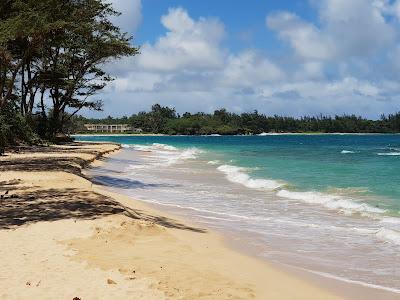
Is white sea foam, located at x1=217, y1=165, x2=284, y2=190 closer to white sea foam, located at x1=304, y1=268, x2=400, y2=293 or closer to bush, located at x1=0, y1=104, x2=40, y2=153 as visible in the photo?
white sea foam, located at x1=304, y1=268, x2=400, y2=293

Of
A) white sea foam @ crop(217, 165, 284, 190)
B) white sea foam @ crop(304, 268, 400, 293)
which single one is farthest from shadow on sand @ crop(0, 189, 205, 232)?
Result: white sea foam @ crop(217, 165, 284, 190)

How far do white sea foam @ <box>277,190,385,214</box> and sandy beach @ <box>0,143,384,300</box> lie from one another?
544 cm

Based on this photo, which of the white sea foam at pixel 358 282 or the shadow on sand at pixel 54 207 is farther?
the shadow on sand at pixel 54 207

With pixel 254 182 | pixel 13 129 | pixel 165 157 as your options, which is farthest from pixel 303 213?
pixel 165 157

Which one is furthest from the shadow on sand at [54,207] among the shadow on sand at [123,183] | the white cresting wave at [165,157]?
the white cresting wave at [165,157]

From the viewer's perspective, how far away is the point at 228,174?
1028 inches

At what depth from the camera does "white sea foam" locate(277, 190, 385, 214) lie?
1424 cm

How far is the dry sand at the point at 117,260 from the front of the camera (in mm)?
6008

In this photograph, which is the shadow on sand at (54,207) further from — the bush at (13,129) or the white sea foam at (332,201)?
the bush at (13,129)

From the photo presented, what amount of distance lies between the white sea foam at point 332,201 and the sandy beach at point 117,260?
17.9ft

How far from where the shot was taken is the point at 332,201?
610 inches

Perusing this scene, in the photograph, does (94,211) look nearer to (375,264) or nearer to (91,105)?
(375,264)

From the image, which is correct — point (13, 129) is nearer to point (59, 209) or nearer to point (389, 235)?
point (59, 209)

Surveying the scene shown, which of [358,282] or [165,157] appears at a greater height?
[358,282]
